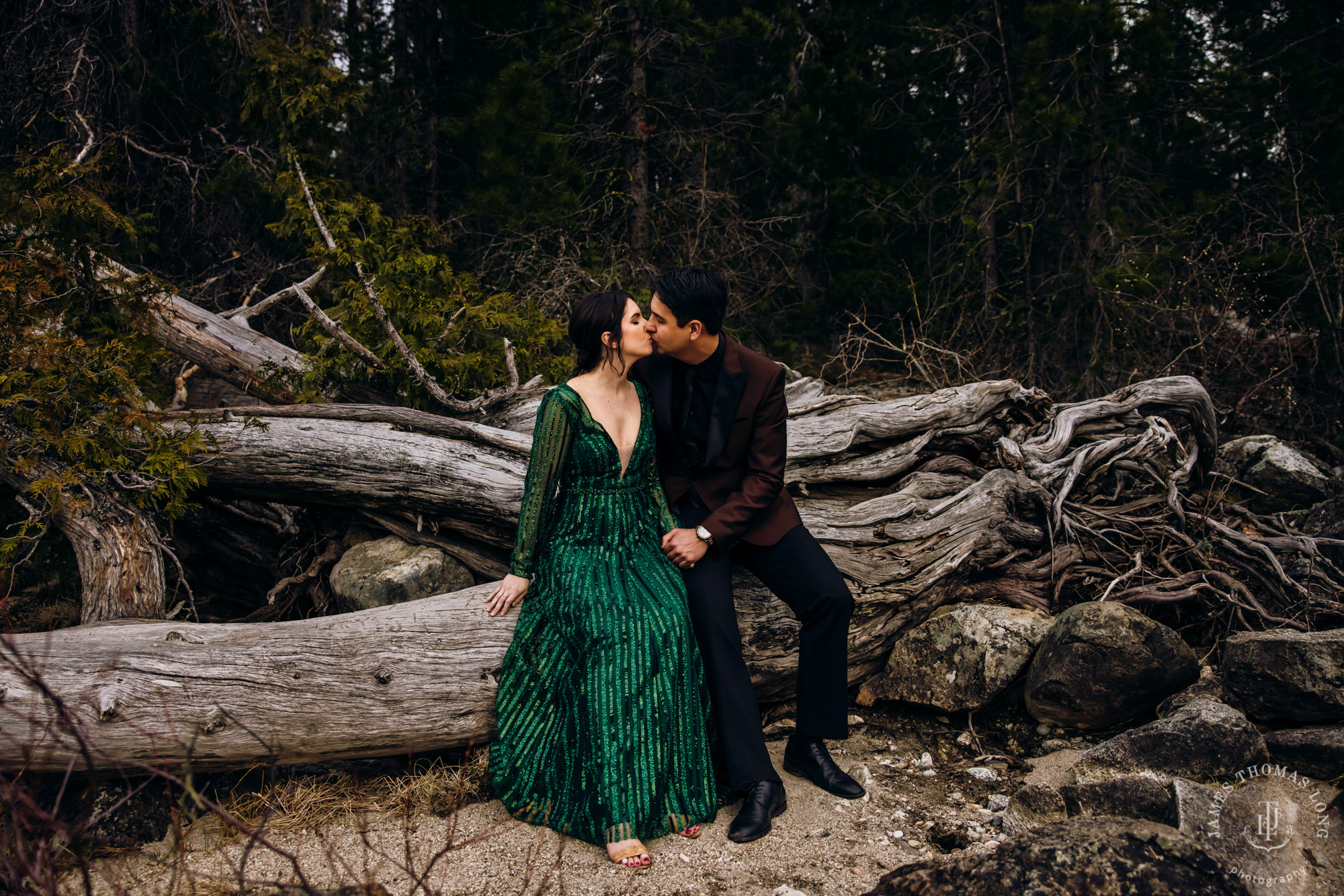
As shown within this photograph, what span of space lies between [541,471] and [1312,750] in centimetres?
318

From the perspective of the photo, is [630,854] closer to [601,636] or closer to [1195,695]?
[601,636]

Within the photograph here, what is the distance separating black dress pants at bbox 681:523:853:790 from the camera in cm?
327

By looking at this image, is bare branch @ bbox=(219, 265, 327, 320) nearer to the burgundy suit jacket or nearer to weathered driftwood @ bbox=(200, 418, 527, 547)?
weathered driftwood @ bbox=(200, 418, 527, 547)

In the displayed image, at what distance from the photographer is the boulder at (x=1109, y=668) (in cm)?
373

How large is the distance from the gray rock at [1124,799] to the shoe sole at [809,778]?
0.76 meters

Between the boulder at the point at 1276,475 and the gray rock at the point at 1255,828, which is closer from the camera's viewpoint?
the gray rock at the point at 1255,828

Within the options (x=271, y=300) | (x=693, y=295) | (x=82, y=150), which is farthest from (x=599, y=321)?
(x=82, y=150)

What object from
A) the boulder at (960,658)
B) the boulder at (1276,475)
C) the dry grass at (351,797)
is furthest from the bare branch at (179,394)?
the boulder at (1276,475)

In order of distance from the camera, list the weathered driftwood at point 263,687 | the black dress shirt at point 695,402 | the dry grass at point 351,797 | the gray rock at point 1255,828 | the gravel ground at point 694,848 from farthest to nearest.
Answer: the black dress shirt at point 695,402
the dry grass at point 351,797
the weathered driftwood at point 263,687
the gravel ground at point 694,848
the gray rock at point 1255,828

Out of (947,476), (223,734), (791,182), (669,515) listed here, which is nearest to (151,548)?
(223,734)

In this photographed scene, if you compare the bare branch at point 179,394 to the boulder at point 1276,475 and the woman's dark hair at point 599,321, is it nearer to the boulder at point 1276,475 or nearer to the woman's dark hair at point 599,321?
the woman's dark hair at point 599,321

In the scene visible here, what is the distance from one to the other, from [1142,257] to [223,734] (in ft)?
25.6

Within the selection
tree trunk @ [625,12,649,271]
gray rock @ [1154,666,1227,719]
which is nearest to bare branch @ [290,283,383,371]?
tree trunk @ [625,12,649,271]

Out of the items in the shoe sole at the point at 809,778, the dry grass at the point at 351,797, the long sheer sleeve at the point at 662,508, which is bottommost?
the dry grass at the point at 351,797
